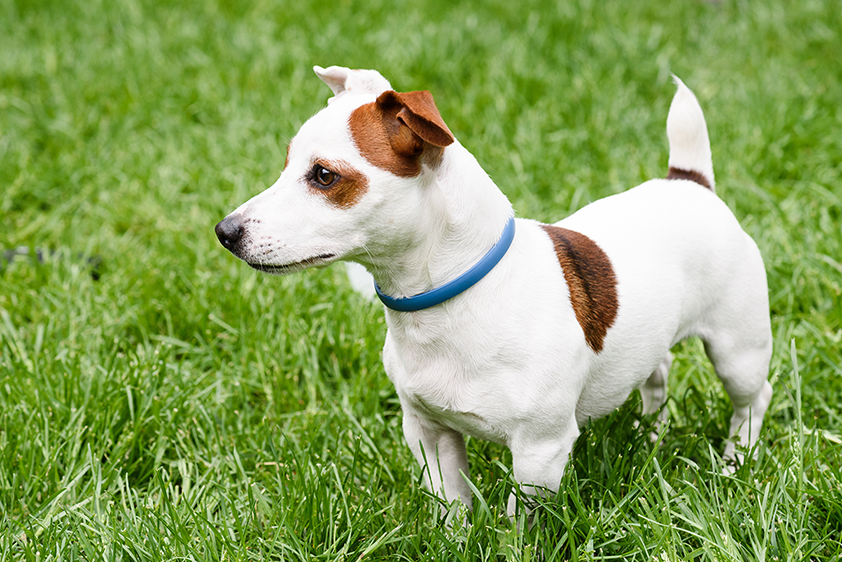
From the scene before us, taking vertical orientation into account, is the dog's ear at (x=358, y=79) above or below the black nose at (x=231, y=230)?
above

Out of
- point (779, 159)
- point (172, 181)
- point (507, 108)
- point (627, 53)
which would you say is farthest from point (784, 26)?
point (172, 181)

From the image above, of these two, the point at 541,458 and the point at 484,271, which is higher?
the point at 484,271

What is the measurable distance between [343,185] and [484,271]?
0.49 metres

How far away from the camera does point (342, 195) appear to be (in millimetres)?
2215

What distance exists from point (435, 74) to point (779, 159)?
265 cm

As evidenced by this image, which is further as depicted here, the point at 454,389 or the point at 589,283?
the point at 589,283

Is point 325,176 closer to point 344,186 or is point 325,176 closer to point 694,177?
point 344,186

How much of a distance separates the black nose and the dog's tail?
1.71 meters

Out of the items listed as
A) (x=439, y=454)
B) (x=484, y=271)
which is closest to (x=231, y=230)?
(x=484, y=271)

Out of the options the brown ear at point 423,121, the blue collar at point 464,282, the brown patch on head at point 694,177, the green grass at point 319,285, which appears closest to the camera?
the brown ear at point 423,121

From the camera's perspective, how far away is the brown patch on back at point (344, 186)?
2199 mm

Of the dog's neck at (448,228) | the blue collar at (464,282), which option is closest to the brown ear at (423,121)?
the dog's neck at (448,228)

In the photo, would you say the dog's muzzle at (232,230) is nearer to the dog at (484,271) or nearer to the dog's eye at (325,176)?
the dog at (484,271)

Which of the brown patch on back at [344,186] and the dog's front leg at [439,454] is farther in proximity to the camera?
the dog's front leg at [439,454]
